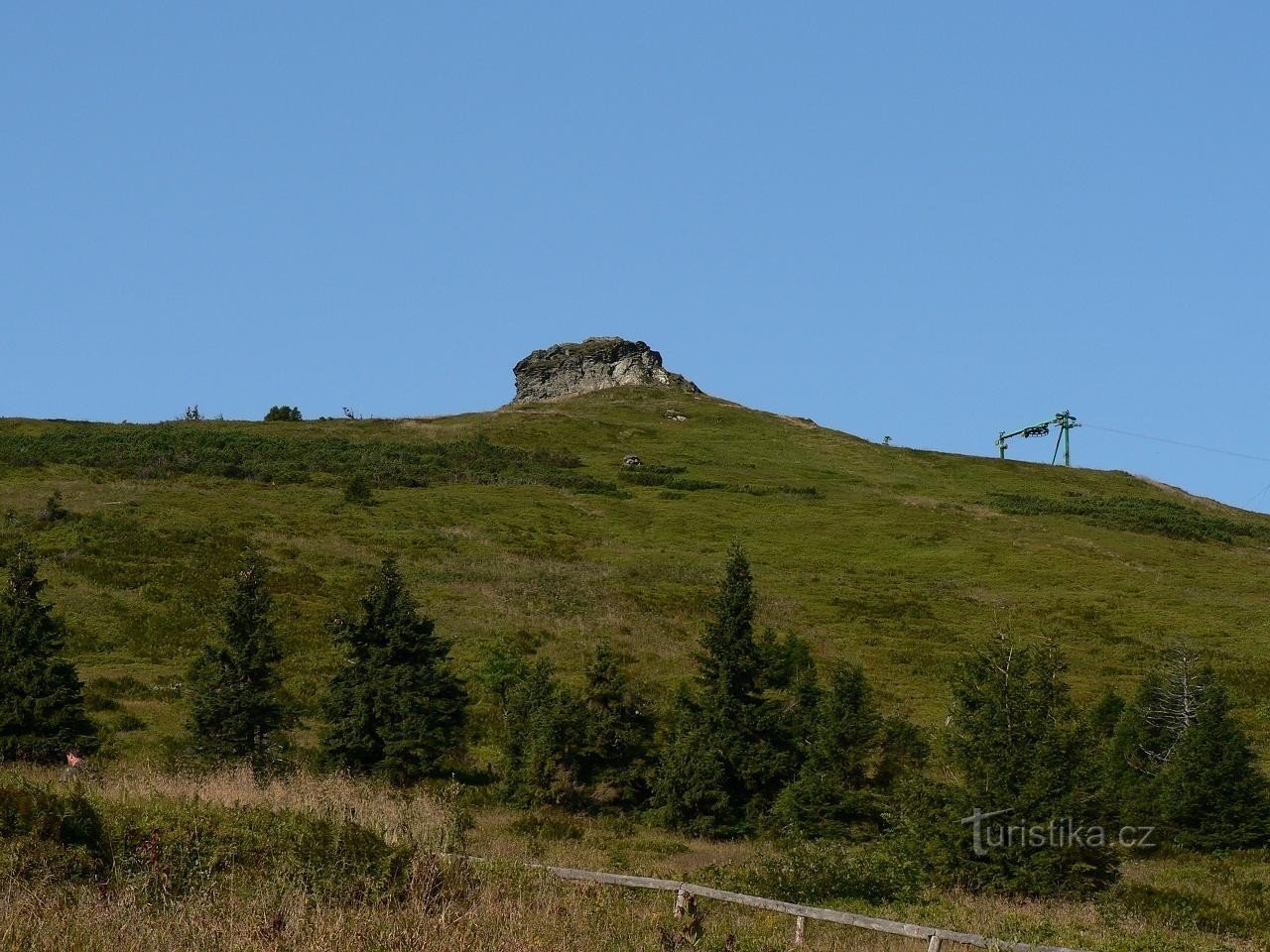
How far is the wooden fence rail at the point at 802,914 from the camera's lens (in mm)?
12602

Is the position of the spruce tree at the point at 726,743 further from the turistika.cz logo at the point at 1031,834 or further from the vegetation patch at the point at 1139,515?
the vegetation patch at the point at 1139,515

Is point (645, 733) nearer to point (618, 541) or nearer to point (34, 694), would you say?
point (34, 694)

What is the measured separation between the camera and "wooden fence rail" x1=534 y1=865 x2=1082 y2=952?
41.3 feet

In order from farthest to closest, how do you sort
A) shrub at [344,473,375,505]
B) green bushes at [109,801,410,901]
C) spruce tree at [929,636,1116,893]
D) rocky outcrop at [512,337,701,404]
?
rocky outcrop at [512,337,701,404] < shrub at [344,473,375,505] < spruce tree at [929,636,1116,893] < green bushes at [109,801,410,901]

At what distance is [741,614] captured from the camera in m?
36.6

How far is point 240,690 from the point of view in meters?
33.5

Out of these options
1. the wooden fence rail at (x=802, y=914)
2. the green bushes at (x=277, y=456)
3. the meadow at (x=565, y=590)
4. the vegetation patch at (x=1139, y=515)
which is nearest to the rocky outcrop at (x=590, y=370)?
the meadow at (x=565, y=590)

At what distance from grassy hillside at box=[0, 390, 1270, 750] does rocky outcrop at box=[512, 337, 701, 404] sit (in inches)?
1082

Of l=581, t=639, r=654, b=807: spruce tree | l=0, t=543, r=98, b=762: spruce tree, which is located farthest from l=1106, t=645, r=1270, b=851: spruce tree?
l=0, t=543, r=98, b=762: spruce tree

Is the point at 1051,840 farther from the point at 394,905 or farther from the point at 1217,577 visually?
the point at 1217,577

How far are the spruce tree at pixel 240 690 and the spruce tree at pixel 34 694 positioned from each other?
277 cm

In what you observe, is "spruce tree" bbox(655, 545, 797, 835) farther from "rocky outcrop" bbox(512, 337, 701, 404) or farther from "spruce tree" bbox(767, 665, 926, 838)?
"rocky outcrop" bbox(512, 337, 701, 404)

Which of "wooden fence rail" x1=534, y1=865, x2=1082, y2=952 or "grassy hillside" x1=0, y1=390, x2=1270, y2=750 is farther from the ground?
"grassy hillside" x1=0, y1=390, x2=1270, y2=750

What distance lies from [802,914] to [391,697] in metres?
23.0
